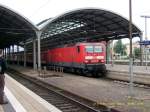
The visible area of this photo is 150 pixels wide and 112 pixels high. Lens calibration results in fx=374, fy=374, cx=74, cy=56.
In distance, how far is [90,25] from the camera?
5134cm

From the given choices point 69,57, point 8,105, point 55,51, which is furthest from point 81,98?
point 55,51

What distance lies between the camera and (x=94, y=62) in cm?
3403

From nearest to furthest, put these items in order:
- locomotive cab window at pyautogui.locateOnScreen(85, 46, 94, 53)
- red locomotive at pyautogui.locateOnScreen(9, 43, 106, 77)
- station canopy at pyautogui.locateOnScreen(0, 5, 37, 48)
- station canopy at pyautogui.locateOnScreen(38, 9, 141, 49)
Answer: red locomotive at pyautogui.locateOnScreen(9, 43, 106, 77), locomotive cab window at pyautogui.locateOnScreen(85, 46, 94, 53), station canopy at pyautogui.locateOnScreen(0, 5, 37, 48), station canopy at pyautogui.locateOnScreen(38, 9, 141, 49)

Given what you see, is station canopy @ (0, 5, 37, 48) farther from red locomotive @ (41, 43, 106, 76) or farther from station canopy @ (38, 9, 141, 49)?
red locomotive @ (41, 43, 106, 76)

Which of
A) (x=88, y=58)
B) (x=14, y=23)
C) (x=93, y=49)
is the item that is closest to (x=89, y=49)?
(x=93, y=49)

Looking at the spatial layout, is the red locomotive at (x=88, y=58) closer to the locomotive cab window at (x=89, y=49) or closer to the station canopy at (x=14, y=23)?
the locomotive cab window at (x=89, y=49)

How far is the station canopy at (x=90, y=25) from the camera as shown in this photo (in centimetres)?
4400

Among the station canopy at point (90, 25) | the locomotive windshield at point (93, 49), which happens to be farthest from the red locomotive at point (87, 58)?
the station canopy at point (90, 25)

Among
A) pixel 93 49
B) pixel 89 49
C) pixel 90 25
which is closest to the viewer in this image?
pixel 89 49

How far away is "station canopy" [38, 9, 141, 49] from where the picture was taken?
44003 millimetres

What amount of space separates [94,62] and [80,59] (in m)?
1.41

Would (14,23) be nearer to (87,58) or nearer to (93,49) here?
(93,49)

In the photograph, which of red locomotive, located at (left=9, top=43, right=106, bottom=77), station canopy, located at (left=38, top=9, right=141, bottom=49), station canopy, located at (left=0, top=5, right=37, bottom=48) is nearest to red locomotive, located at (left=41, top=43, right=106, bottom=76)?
red locomotive, located at (left=9, top=43, right=106, bottom=77)

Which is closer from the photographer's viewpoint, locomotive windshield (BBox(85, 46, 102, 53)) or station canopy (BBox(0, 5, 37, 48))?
locomotive windshield (BBox(85, 46, 102, 53))
